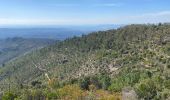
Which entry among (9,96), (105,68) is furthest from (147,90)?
(105,68)

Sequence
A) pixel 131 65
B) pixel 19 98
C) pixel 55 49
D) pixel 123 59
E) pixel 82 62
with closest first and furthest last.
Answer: pixel 19 98 < pixel 131 65 < pixel 123 59 < pixel 82 62 < pixel 55 49

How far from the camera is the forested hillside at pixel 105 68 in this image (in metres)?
78.1

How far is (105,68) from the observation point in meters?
128

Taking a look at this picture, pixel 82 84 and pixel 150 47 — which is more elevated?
pixel 150 47

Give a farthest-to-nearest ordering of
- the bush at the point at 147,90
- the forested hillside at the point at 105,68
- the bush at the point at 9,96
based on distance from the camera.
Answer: the forested hillside at the point at 105,68
the bush at the point at 9,96
the bush at the point at 147,90

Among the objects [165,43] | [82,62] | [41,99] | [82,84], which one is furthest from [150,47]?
[41,99]

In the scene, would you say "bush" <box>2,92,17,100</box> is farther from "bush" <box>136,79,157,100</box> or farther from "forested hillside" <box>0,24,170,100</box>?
"bush" <box>136,79,157,100</box>

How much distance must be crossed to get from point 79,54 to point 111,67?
36.4m

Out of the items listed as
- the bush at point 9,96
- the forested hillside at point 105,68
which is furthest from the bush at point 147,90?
the bush at point 9,96

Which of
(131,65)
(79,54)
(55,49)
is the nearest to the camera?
(131,65)

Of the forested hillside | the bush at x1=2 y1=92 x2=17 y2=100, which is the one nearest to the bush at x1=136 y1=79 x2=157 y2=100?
the forested hillside

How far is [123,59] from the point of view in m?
127

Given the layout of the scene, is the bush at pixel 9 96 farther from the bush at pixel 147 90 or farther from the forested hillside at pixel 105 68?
the bush at pixel 147 90

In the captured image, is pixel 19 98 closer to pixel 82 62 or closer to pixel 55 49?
pixel 82 62
